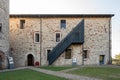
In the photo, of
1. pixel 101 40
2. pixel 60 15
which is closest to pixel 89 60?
pixel 101 40

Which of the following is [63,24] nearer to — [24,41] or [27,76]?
[24,41]

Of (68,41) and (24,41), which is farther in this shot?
(24,41)

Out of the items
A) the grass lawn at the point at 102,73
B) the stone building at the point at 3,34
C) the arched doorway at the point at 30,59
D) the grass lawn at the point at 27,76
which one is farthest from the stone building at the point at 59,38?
the grass lawn at the point at 27,76

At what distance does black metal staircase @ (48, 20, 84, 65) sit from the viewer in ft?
94.1

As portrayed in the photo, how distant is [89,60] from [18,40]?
34.0ft

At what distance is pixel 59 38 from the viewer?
29.7m

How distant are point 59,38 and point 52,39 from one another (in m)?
1.01

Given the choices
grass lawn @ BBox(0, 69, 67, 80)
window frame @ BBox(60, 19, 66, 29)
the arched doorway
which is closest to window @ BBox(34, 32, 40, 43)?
the arched doorway

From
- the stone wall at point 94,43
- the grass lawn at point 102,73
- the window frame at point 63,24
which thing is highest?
the window frame at point 63,24

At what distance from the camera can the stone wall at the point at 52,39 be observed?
96.0ft

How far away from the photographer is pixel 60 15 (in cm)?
2944

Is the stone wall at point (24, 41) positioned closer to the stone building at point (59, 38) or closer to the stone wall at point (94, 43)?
the stone building at point (59, 38)

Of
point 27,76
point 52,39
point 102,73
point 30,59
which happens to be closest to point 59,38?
point 52,39

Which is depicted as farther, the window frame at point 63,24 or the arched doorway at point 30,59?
the arched doorway at point 30,59
